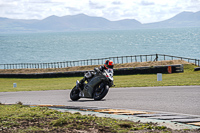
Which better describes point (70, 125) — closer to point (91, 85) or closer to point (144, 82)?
point (91, 85)

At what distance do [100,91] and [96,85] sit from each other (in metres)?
0.30

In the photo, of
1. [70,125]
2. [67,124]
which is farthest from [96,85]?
[70,125]

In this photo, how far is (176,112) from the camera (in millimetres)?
9164

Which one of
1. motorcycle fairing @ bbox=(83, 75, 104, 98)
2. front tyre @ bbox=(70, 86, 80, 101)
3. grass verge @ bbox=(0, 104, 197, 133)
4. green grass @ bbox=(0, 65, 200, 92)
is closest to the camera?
grass verge @ bbox=(0, 104, 197, 133)

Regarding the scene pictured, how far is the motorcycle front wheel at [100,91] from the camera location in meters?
12.3

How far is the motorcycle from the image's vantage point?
12117mm

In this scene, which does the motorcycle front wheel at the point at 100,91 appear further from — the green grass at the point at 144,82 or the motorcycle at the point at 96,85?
the green grass at the point at 144,82

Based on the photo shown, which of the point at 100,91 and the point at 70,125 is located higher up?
the point at 100,91

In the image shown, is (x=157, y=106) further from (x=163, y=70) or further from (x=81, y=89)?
(x=163, y=70)

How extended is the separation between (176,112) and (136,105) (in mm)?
1979

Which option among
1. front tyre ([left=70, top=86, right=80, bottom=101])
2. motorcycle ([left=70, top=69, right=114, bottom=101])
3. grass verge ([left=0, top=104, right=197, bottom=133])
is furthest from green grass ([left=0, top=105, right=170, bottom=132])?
front tyre ([left=70, top=86, right=80, bottom=101])

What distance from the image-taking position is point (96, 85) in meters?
12.6

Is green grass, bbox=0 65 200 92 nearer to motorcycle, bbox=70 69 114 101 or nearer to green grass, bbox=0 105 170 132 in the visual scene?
motorcycle, bbox=70 69 114 101

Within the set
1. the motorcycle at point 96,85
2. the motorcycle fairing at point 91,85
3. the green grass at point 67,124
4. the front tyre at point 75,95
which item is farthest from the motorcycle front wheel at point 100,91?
the green grass at point 67,124
